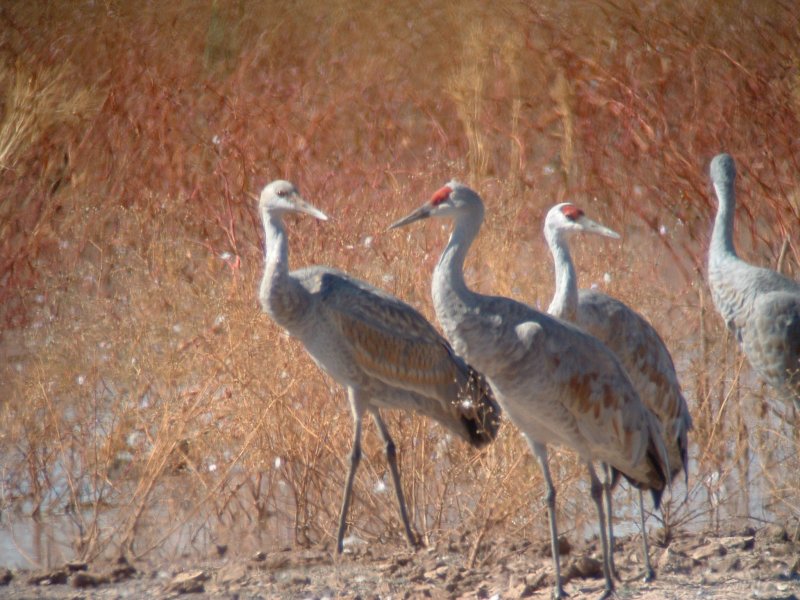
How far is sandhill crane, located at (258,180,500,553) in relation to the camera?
565cm

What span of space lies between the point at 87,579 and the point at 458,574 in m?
1.52

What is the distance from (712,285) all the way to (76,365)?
10.5 feet

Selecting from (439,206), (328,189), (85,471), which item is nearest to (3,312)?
(328,189)

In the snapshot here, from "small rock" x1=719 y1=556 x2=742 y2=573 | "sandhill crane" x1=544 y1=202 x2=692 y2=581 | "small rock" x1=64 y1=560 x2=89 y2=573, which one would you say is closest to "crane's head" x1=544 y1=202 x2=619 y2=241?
"sandhill crane" x1=544 y1=202 x2=692 y2=581

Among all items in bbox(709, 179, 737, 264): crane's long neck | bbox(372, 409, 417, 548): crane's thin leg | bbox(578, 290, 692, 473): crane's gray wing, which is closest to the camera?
bbox(578, 290, 692, 473): crane's gray wing

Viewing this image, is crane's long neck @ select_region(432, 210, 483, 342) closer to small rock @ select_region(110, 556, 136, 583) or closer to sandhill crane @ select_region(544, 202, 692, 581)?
sandhill crane @ select_region(544, 202, 692, 581)

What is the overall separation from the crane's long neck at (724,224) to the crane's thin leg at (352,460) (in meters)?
1.84

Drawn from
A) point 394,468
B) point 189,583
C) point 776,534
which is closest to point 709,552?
point 776,534

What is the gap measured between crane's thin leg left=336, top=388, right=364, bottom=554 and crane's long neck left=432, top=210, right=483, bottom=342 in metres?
1.22

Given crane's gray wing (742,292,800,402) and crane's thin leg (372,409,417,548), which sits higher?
Answer: crane's gray wing (742,292,800,402)

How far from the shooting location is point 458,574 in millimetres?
4914

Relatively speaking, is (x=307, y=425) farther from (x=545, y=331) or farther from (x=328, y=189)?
(x=328, y=189)

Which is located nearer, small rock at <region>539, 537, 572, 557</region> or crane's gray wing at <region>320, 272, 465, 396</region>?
small rock at <region>539, 537, 572, 557</region>

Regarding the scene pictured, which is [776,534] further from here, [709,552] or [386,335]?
[386,335]
